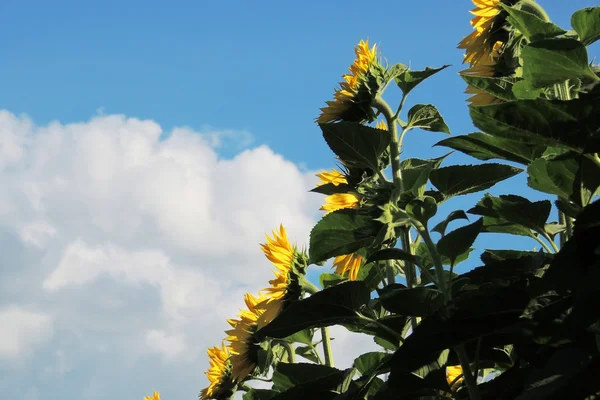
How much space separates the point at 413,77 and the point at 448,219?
55 centimetres

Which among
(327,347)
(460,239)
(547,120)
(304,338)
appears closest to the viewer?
(547,120)

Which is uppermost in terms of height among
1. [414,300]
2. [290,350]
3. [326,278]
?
[326,278]

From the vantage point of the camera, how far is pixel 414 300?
139 cm

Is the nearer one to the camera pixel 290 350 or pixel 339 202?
pixel 339 202

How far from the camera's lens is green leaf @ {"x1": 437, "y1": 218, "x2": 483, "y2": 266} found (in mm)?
1457

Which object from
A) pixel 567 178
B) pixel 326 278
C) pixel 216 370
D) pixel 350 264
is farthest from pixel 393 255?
pixel 216 370

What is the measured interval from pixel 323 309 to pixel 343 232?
164 mm

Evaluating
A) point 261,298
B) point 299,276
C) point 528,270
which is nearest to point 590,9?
point 528,270

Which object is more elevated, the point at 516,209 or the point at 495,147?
the point at 495,147

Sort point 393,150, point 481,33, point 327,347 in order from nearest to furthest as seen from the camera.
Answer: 1. point 393,150
2. point 481,33
3. point 327,347

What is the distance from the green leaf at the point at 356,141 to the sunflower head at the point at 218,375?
1498mm

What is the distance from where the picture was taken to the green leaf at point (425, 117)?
197 centimetres

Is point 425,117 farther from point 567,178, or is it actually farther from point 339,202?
point 567,178

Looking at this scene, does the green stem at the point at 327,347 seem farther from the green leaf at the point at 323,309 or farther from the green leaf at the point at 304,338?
the green leaf at the point at 323,309
